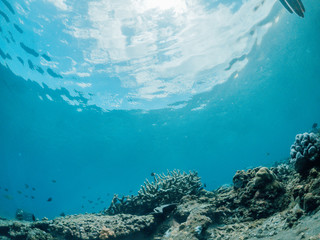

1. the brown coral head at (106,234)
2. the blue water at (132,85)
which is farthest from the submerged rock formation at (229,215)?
the blue water at (132,85)

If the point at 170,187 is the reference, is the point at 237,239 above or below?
below

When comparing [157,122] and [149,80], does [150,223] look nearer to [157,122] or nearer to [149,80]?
[149,80]

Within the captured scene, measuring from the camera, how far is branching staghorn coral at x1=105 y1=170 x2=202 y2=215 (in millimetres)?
6363

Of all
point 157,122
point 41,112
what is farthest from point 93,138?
point 157,122

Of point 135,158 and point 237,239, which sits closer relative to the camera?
point 237,239

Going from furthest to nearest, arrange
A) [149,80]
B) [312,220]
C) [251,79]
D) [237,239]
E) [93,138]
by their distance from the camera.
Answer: [93,138], [251,79], [149,80], [237,239], [312,220]

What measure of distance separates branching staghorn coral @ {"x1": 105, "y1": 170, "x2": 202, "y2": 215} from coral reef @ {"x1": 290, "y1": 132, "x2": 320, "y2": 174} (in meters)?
3.72

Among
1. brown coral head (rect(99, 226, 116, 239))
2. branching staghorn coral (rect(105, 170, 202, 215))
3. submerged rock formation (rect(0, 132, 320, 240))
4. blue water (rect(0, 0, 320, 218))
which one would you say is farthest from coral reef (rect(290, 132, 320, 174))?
blue water (rect(0, 0, 320, 218))

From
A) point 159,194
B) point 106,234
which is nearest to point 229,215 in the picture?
point 159,194

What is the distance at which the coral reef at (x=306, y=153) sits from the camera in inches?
136

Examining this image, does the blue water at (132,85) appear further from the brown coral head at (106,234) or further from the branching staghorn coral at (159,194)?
the brown coral head at (106,234)

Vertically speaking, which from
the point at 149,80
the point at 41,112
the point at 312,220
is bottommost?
the point at 312,220

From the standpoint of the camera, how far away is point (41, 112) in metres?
31.4

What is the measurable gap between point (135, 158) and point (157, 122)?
101ft
